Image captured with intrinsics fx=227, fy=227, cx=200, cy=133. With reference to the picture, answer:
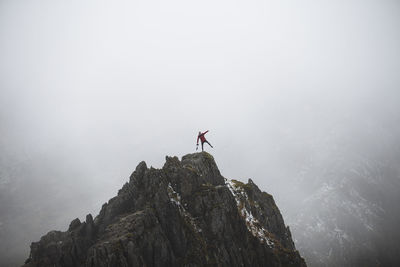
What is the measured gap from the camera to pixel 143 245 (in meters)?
31.1

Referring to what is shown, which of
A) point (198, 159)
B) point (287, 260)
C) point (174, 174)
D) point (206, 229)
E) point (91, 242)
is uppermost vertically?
point (198, 159)

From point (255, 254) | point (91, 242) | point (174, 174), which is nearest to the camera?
point (91, 242)

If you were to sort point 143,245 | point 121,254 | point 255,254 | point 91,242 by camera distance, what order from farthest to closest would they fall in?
point 255,254, point 91,242, point 143,245, point 121,254

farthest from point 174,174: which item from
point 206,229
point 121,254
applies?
point 121,254

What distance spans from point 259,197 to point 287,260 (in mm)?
13914

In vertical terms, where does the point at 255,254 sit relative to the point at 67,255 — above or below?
below

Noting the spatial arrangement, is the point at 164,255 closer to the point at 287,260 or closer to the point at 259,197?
the point at 287,260

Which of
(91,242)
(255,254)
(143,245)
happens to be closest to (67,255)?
(91,242)

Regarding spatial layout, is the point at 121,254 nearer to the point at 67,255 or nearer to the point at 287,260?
the point at 67,255

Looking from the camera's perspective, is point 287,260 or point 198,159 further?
point 198,159

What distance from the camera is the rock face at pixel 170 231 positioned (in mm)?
31016

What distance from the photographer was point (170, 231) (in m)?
34.4

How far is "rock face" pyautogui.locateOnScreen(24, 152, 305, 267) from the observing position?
102 ft

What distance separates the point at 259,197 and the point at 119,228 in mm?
29835
